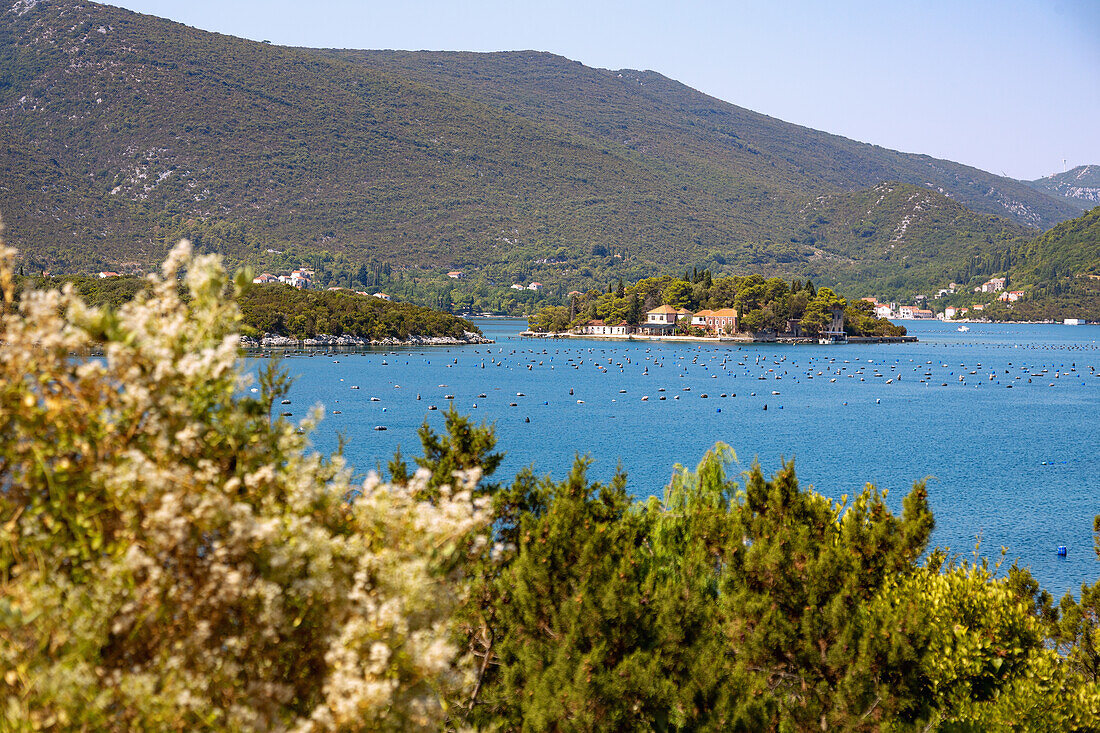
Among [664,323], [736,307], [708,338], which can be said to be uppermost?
[736,307]

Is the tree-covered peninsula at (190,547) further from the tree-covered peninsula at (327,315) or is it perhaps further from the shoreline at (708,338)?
the shoreline at (708,338)

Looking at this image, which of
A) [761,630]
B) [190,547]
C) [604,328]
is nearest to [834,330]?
[604,328]

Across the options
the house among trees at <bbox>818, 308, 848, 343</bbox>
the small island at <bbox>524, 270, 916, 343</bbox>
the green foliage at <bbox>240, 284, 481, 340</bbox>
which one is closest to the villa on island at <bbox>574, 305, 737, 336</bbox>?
the small island at <bbox>524, 270, 916, 343</bbox>

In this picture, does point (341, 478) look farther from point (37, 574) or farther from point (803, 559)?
point (803, 559)

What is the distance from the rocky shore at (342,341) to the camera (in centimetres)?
12050

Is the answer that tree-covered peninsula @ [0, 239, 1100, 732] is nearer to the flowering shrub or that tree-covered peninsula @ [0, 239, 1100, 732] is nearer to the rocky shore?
the flowering shrub

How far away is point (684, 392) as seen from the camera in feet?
262

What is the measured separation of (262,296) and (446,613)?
135 meters

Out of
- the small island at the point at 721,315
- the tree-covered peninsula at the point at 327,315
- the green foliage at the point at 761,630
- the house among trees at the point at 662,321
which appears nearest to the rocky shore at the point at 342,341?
the tree-covered peninsula at the point at 327,315

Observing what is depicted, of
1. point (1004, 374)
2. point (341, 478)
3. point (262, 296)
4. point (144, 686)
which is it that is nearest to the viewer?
point (144, 686)

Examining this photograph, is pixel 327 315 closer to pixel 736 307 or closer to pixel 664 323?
pixel 664 323

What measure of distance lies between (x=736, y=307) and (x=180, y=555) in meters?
158

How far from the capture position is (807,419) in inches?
2562

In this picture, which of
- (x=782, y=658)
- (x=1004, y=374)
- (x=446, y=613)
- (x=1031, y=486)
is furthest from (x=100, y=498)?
(x=1004, y=374)
